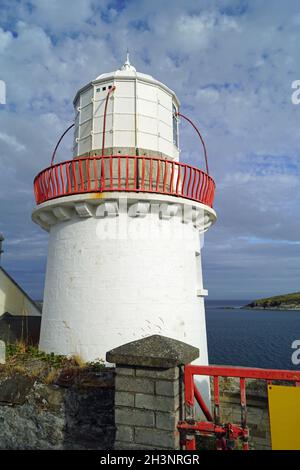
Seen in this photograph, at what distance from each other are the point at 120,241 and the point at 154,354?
A: 10.3ft

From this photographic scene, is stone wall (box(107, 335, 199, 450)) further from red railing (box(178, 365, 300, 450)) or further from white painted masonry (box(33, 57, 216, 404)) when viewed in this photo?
white painted masonry (box(33, 57, 216, 404))

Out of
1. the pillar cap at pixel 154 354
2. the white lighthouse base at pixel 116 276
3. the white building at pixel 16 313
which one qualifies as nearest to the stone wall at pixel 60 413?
the white lighthouse base at pixel 116 276

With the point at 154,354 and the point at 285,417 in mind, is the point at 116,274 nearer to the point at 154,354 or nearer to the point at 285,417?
the point at 154,354

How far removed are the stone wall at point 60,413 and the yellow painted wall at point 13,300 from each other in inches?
197

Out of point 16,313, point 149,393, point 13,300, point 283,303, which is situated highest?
point 283,303

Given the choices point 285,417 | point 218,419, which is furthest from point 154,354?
point 285,417

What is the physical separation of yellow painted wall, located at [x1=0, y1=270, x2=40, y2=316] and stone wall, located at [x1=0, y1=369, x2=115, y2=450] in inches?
197

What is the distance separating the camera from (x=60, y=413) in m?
4.31

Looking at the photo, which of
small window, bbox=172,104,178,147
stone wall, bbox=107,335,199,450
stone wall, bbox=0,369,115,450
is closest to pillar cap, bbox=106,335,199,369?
stone wall, bbox=107,335,199,450

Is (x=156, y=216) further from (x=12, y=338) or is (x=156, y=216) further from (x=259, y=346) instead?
(x=259, y=346)

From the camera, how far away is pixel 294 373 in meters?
2.73

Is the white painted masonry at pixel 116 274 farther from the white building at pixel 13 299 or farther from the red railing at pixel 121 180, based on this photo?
the white building at pixel 13 299

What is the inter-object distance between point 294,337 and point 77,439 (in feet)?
127

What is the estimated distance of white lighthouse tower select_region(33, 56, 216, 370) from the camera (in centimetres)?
580
